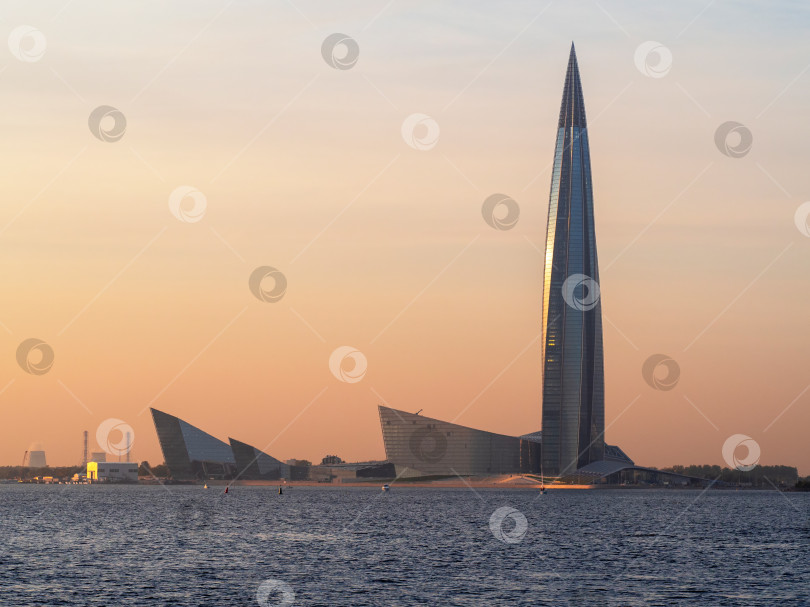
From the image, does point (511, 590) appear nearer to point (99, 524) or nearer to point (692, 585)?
point (692, 585)

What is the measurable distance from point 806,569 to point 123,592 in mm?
41729

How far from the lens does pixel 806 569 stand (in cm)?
7088

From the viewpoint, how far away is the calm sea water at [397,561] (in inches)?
2240

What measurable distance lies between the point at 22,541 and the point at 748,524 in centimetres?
7519

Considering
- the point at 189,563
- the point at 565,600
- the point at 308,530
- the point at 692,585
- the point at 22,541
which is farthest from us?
the point at 308,530

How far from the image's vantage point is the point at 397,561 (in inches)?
2874

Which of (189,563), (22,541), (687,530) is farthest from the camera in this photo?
(687,530)

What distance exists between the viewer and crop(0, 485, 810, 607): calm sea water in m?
56.9

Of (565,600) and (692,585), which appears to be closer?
(565,600)

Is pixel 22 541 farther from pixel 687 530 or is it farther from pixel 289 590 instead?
pixel 687 530

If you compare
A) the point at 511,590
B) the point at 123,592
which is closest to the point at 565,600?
the point at 511,590

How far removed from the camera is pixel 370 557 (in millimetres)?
75500

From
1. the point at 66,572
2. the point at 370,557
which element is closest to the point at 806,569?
the point at 370,557

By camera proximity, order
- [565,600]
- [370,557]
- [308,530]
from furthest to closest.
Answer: [308,530]
[370,557]
[565,600]
